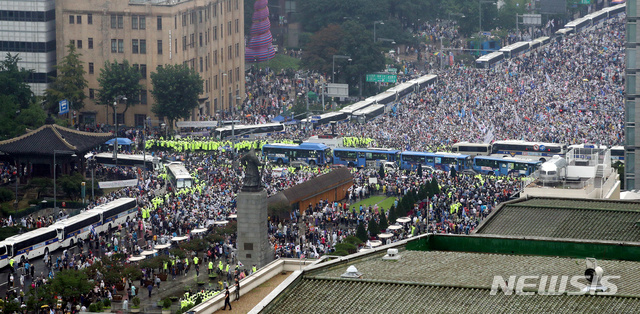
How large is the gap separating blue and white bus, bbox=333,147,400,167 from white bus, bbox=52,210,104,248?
95.1 ft

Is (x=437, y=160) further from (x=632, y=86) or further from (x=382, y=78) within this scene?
(x=382, y=78)

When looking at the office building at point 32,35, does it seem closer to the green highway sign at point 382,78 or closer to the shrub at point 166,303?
the green highway sign at point 382,78

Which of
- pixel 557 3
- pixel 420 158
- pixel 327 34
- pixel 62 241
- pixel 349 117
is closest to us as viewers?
pixel 62 241

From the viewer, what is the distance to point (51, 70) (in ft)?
385

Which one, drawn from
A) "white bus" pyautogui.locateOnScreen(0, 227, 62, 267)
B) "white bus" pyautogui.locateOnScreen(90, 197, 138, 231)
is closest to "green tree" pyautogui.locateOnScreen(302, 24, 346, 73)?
"white bus" pyautogui.locateOnScreen(90, 197, 138, 231)

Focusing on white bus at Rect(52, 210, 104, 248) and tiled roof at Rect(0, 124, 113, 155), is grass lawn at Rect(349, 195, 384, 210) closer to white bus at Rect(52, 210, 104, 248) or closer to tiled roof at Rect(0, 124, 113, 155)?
white bus at Rect(52, 210, 104, 248)

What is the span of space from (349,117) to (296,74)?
85.5 ft

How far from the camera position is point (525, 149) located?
95312 mm

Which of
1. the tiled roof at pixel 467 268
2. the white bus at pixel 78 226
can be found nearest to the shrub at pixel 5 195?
the white bus at pixel 78 226

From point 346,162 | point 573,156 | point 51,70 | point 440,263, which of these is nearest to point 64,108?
point 51,70

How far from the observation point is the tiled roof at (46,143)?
8844cm

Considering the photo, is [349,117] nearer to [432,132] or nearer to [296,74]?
[432,132]

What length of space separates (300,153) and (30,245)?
35.5 m

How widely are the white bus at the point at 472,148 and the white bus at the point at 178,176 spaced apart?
23.9m
